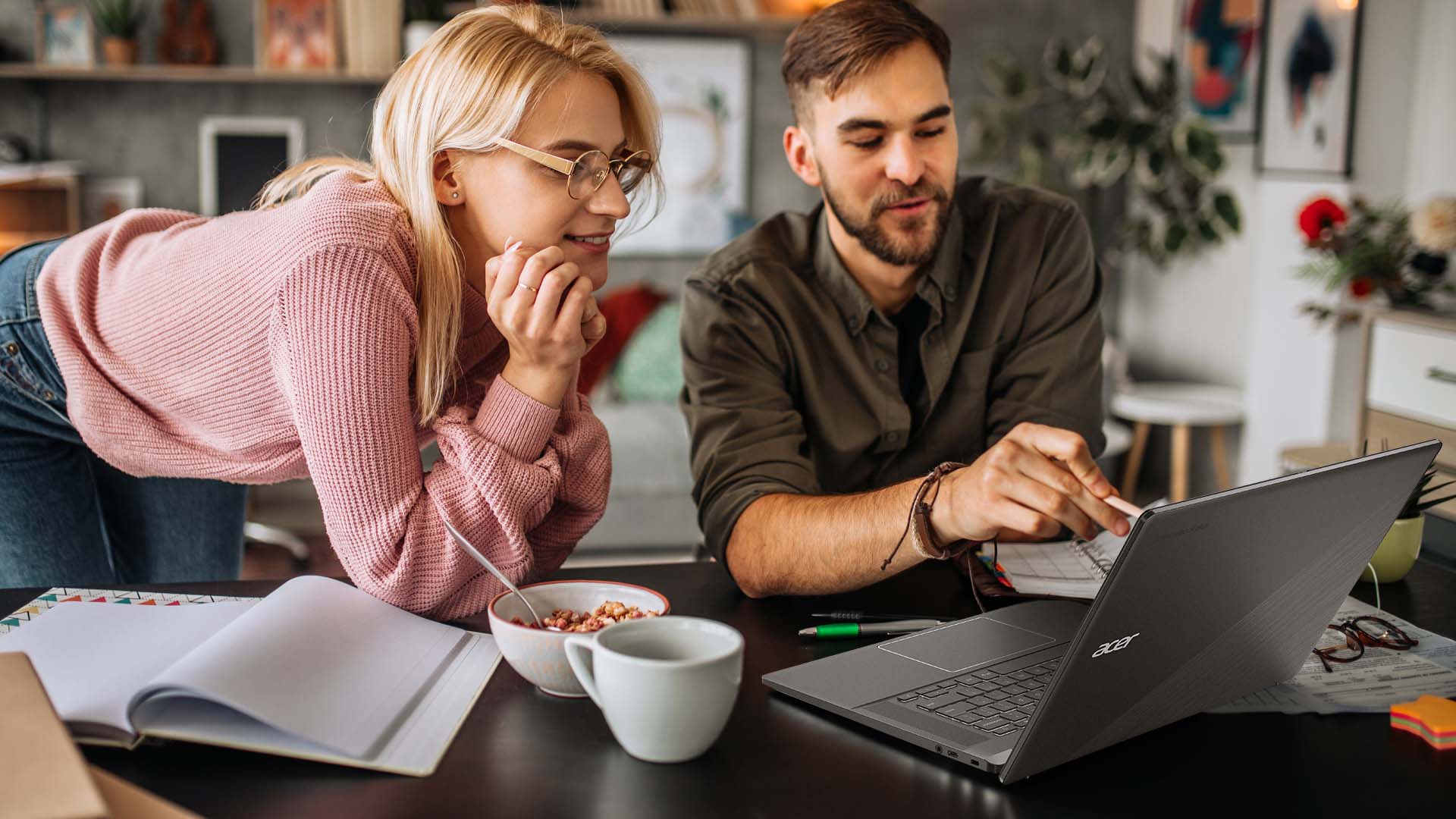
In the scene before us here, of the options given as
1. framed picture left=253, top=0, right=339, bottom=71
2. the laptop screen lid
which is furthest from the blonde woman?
framed picture left=253, top=0, right=339, bottom=71

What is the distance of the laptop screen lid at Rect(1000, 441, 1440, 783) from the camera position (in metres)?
0.73

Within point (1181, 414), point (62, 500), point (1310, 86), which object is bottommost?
point (1181, 414)

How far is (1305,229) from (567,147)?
257 centimetres

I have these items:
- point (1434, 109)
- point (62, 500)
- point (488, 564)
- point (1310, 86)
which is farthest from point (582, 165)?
point (1310, 86)

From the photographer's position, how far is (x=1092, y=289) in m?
1.75

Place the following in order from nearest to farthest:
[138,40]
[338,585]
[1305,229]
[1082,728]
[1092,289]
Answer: [1082,728] → [338,585] → [1092,289] → [1305,229] → [138,40]

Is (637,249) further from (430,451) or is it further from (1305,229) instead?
(1305,229)

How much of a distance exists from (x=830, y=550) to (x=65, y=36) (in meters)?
4.05

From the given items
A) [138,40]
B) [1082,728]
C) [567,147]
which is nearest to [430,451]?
[138,40]

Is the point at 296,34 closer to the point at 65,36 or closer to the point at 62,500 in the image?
the point at 65,36

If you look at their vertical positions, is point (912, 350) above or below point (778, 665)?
above

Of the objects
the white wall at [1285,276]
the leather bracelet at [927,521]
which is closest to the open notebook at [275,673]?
the leather bracelet at [927,521]

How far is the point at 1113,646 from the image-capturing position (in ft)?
2.46

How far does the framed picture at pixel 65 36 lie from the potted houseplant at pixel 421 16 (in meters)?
1.08
